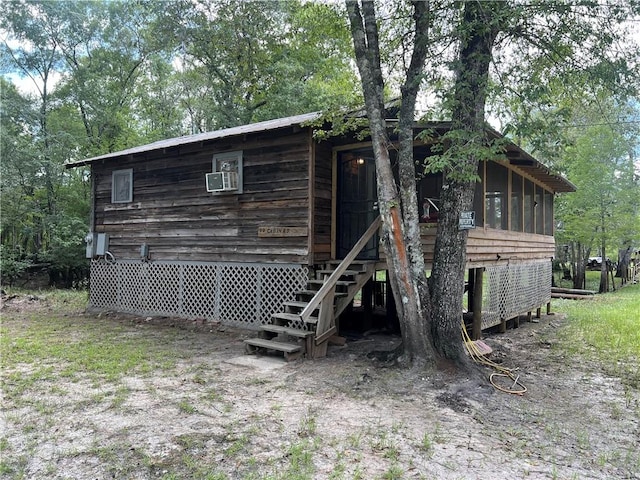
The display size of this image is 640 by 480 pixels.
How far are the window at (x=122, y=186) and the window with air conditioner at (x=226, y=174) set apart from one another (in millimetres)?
2525

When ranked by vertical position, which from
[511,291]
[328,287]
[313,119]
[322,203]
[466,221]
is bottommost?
[511,291]

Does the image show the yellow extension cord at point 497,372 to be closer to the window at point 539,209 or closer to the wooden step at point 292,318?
the wooden step at point 292,318

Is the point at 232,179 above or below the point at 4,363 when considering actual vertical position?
above

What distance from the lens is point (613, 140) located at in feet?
53.7

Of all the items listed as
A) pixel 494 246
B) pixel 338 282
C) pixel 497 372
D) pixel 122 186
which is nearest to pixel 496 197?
pixel 494 246

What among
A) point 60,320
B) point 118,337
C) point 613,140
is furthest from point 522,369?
point 613,140

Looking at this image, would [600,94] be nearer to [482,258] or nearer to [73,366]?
[482,258]

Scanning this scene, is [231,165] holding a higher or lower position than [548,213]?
higher

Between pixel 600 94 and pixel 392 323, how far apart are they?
16.7 ft

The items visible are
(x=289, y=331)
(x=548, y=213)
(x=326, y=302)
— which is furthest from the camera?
(x=548, y=213)

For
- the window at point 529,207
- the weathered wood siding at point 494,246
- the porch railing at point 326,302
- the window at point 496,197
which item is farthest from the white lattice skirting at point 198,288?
the window at point 529,207

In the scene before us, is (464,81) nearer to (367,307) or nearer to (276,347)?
(276,347)

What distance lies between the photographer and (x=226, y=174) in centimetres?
829

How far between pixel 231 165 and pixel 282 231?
1767 mm
